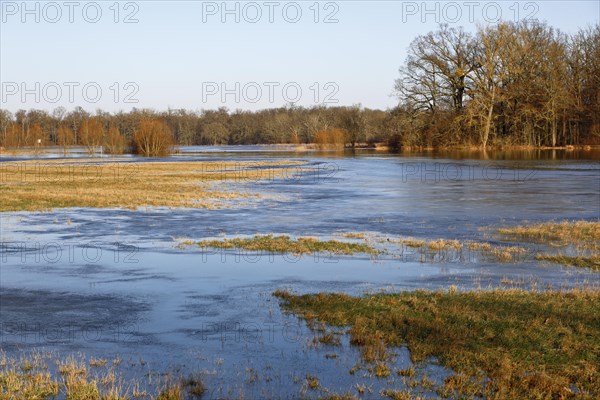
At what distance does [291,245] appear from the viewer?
669 inches

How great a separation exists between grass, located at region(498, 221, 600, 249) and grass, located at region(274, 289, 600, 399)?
6.57m

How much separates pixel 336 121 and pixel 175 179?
11707 centimetres

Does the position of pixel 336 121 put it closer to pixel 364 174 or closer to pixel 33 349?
pixel 364 174

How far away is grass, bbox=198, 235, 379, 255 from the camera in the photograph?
16.3 metres

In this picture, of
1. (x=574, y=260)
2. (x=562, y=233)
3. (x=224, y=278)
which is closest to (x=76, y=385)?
(x=224, y=278)

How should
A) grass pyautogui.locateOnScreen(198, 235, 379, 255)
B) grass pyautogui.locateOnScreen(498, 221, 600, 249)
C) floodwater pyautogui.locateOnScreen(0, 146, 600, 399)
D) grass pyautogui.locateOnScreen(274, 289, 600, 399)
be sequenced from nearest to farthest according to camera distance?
grass pyautogui.locateOnScreen(274, 289, 600, 399) < floodwater pyautogui.locateOnScreen(0, 146, 600, 399) < grass pyautogui.locateOnScreen(198, 235, 379, 255) < grass pyautogui.locateOnScreen(498, 221, 600, 249)

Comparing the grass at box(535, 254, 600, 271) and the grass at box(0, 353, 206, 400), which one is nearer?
the grass at box(0, 353, 206, 400)

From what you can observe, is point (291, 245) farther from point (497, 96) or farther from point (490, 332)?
point (497, 96)

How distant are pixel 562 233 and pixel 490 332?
10.7 m

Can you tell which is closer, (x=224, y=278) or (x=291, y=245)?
(x=224, y=278)

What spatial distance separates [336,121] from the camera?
516 feet

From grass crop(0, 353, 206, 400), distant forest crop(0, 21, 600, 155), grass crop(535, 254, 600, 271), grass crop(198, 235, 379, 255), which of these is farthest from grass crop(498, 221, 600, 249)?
distant forest crop(0, 21, 600, 155)

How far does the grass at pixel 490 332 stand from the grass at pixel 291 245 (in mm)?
4768

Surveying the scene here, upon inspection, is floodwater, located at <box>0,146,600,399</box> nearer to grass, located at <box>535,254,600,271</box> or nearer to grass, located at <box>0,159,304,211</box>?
grass, located at <box>535,254,600,271</box>
